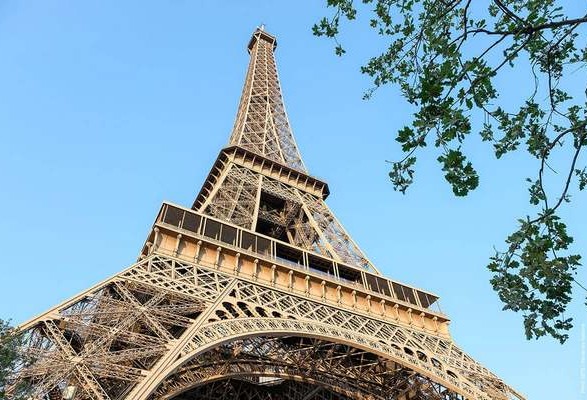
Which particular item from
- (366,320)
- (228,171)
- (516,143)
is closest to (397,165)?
(516,143)

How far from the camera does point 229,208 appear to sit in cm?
2520

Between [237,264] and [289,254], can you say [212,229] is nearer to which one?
[237,264]

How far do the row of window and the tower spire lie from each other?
34.0 ft

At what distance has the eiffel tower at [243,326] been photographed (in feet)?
41.2

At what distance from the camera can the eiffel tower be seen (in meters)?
12.6

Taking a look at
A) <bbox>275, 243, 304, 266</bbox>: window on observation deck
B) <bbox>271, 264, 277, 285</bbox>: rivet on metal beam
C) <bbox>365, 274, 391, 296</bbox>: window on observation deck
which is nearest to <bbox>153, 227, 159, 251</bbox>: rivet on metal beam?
<bbox>271, 264, 277, 285</bbox>: rivet on metal beam

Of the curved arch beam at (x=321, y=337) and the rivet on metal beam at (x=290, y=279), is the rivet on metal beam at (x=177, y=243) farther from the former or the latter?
the rivet on metal beam at (x=290, y=279)

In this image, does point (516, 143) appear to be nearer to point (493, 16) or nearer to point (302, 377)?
point (493, 16)

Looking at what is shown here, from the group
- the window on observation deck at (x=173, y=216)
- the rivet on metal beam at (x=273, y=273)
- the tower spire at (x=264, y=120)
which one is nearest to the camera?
the window on observation deck at (x=173, y=216)

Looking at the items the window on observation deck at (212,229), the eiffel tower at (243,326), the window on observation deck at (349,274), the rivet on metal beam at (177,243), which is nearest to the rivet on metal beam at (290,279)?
the eiffel tower at (243,326)

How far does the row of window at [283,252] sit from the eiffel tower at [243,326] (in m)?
0.06

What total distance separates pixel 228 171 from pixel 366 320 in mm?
11782

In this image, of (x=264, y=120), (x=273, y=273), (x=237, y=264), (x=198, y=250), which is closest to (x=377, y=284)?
(x=273, y=273)

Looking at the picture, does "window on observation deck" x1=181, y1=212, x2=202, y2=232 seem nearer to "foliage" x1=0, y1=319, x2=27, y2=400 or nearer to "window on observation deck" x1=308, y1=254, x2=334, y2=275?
"window on observation deck" x1=308, y1=254, x2=334, y2=275
